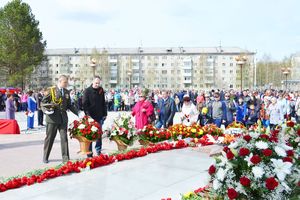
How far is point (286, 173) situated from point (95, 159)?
4154 millimetres

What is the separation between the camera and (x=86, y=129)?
9648 mm

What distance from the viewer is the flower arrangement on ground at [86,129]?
31.6 feet

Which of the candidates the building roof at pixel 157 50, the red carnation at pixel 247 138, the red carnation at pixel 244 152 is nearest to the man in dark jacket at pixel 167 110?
the red carnation at pixel 247 138

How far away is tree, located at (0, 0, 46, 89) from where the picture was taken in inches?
1935

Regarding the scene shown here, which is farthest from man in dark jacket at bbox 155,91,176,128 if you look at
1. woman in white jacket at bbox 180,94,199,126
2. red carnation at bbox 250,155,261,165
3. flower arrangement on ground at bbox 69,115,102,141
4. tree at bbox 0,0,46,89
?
tree at bbox 0,0,46,89

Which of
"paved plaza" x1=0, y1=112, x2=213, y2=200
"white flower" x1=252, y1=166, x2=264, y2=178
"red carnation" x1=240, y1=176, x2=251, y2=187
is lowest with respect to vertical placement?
"paved plaza" x1=0, y1=112, x2=213, y2=200

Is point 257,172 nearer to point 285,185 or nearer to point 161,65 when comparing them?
point 285,185

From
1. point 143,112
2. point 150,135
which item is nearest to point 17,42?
point 143,112

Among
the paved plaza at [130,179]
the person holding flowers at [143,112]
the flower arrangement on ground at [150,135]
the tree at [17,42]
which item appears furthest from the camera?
the tree at [17,42]

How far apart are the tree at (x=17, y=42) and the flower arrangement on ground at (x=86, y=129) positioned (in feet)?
136

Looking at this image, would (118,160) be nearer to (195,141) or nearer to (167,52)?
(195,141)

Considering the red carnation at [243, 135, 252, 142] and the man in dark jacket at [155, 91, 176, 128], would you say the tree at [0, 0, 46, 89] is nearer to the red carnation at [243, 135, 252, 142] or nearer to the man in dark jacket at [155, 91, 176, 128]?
the man in dark jacket at [155, 91, 176, 128]

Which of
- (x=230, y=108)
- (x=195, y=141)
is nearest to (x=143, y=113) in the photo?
(x=195, y=141)

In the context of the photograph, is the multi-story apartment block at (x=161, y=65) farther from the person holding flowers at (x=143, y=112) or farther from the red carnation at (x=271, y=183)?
the red carnation at (x=271, y=183)
